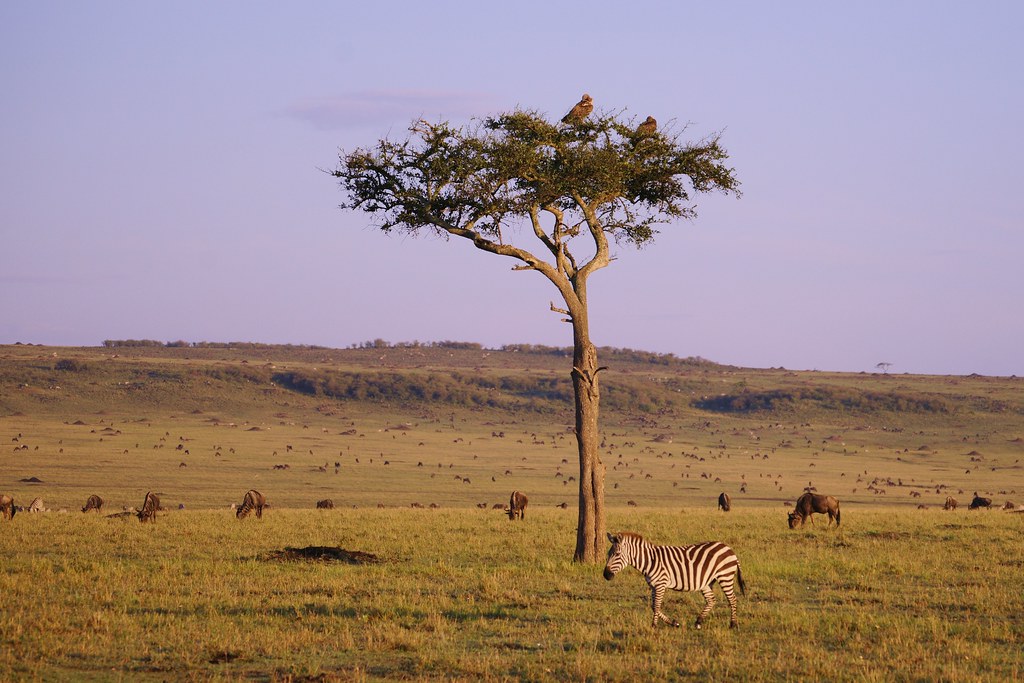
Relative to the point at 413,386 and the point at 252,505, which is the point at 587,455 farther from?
the point at 413,386

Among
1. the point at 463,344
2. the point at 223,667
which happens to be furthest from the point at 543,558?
the point at 463,344

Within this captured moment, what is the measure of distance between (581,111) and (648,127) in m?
1.30

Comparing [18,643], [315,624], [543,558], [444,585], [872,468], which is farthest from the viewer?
[872,468]

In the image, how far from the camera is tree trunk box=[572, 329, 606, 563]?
18.3 m

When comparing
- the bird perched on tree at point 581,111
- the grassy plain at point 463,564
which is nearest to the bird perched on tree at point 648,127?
the bird perched on tree at point 581,111

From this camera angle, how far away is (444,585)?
51.2ft

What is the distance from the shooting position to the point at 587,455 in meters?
18.8

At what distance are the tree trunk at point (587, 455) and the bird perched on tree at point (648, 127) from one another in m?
3.69

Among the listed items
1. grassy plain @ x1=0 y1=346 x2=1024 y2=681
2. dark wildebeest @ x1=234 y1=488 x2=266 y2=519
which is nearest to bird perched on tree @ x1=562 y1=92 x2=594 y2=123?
grassy plain @ x1=0 y1=346 x2=1024 y2=681

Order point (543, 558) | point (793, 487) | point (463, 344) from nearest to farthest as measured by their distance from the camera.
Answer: point (543, 558) < point (793, 487) < point (463, 344)

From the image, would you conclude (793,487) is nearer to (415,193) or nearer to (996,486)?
(996,486)

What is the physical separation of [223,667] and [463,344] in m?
114

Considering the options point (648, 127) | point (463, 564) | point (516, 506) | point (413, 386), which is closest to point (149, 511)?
point (516, 506)

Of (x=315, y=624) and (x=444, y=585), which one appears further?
(x=444, y=585)
